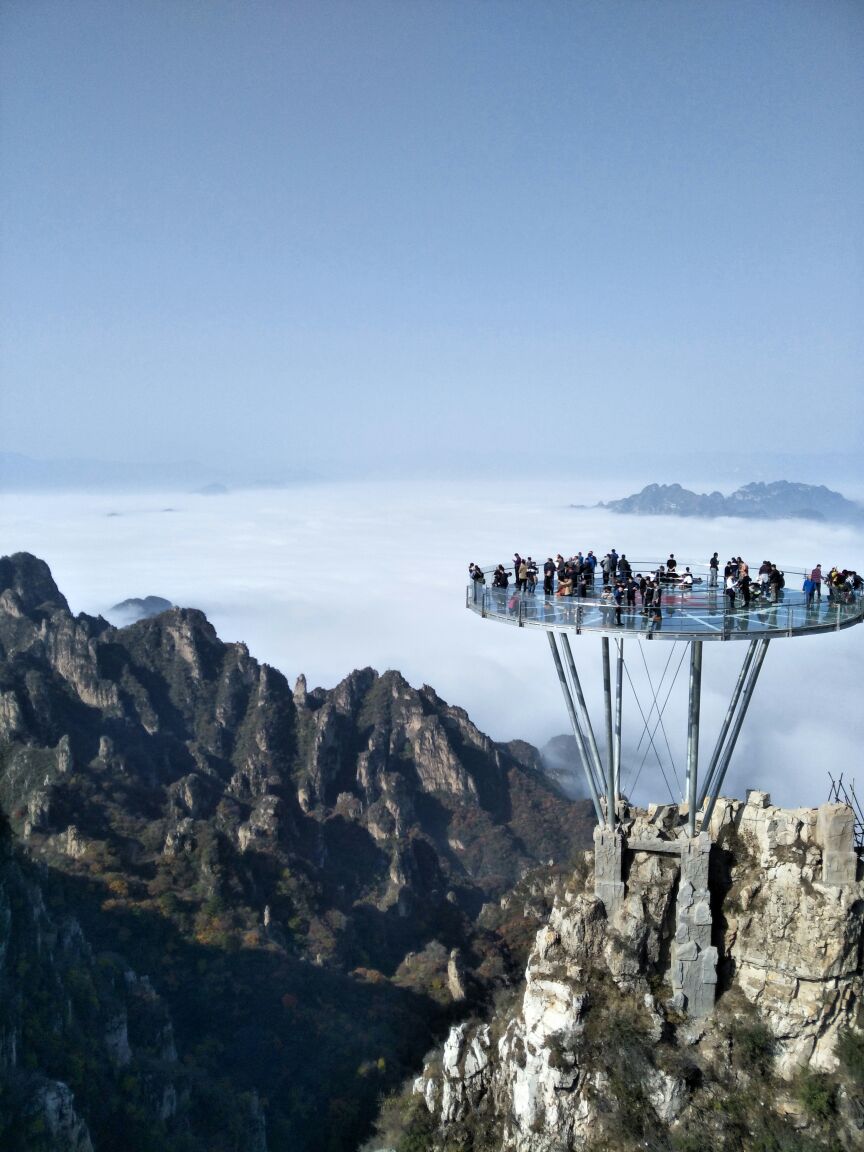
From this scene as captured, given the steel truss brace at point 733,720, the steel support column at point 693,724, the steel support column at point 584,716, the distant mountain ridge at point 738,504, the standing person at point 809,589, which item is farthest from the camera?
the distant mountain ridge at point 738,504

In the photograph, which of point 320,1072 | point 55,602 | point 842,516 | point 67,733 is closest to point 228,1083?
point 320,1072

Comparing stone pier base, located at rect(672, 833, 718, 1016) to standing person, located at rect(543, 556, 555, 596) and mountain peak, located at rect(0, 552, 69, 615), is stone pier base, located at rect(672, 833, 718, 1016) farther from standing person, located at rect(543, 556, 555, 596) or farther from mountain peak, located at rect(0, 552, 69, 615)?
mountain peak, located at rect(0, 552, 69, 615)

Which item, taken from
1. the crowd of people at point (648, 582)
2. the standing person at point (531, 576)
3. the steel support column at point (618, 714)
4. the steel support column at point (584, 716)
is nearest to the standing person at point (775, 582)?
the crowd of people at point (648, 582)

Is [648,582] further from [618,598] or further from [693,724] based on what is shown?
[693,724]

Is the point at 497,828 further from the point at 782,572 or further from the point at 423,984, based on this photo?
the point at 782,572

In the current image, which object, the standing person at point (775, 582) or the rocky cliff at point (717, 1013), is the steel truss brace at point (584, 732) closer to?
the rocky cliff at point (717, 1013)

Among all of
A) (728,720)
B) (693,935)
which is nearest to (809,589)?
(728,720)

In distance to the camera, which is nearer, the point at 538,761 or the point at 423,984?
the point at 423,984
